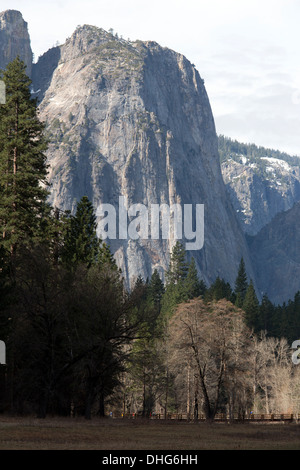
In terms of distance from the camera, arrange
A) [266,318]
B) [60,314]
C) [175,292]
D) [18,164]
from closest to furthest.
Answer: [60,314], [18,164], [175,292], [266,318]

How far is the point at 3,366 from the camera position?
48.3 metres

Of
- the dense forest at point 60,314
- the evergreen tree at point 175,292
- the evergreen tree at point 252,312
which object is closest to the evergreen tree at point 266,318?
the evergreen tree at point 252,312

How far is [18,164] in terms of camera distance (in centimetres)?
5659

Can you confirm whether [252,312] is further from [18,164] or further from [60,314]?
[60,314]

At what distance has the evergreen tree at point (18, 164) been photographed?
5459cm

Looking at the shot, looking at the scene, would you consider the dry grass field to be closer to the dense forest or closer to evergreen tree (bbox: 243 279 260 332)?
the dense forest

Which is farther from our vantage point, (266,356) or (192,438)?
(266,356)

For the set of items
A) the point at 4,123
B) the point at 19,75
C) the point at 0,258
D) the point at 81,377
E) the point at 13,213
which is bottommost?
the point at 81,377

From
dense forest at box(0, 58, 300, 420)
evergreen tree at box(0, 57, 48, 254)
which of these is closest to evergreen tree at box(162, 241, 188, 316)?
dense forest at box(0, 58, 300, 420)

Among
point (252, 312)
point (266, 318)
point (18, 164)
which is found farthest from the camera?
point (266, 318)

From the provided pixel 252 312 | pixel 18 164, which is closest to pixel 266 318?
pixel 252 312
